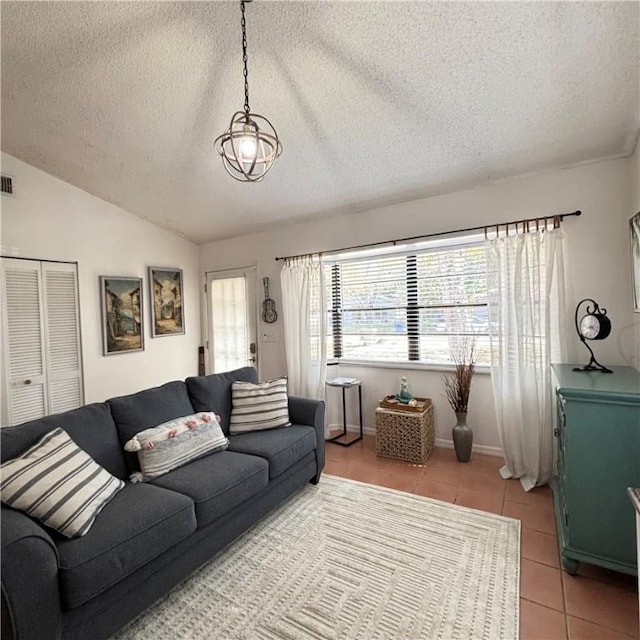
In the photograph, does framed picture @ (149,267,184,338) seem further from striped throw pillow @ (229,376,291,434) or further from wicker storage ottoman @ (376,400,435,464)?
wicker storage ottoman @ (376,400,435,464)

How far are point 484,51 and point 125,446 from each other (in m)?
2.97

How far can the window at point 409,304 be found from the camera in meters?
3.40

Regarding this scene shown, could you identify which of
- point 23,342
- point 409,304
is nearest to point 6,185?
point 23,342

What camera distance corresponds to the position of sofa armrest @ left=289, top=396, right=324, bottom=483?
286cm

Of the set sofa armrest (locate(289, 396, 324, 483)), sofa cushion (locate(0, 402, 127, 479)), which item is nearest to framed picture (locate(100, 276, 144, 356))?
sofa cushion (locate(0, 402, 127, 479))

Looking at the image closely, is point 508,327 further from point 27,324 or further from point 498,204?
point 27,324

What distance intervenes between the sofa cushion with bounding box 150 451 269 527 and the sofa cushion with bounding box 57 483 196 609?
8cm

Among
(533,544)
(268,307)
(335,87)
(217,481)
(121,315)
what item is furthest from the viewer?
(268,307)

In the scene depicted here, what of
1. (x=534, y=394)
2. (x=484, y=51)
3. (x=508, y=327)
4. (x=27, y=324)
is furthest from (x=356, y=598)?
(x=27, y=324)

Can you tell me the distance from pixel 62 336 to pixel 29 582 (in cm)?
294

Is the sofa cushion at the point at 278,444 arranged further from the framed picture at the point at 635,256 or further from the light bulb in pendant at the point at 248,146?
the framed picture at the point at 635,256

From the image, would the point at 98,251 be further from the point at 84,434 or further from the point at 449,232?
the point at 449,232

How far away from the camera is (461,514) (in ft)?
7.90

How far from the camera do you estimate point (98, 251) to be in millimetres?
3916
